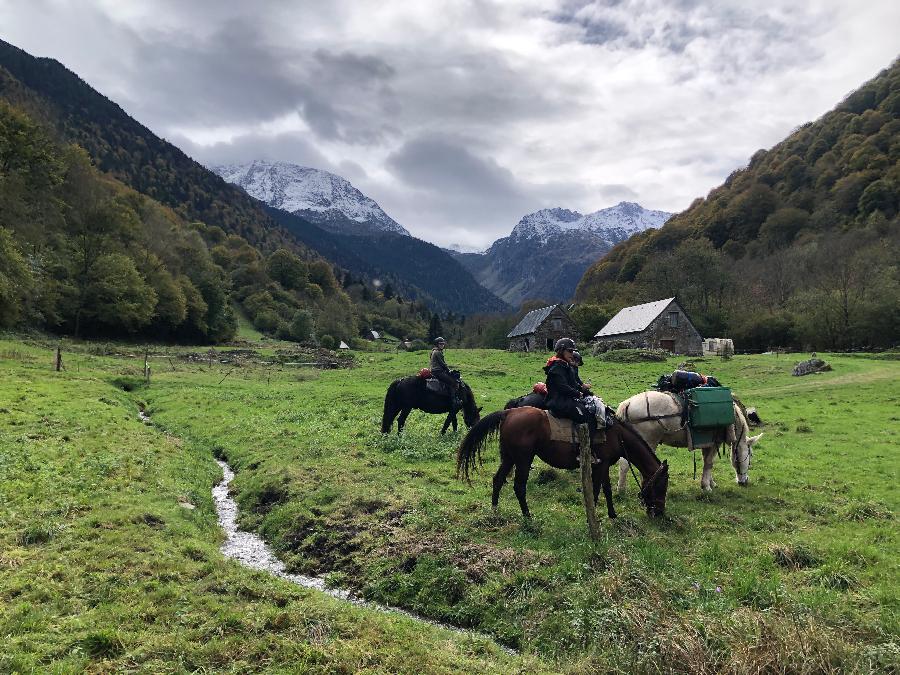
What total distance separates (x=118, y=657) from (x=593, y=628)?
635 centimetres

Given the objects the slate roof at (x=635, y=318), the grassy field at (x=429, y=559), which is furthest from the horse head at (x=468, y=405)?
the slate roof at (x=635, y=318)

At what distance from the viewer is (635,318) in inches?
2665

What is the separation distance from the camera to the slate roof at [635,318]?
64.4 m

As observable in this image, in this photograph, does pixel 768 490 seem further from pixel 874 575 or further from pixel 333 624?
pixel 333 624

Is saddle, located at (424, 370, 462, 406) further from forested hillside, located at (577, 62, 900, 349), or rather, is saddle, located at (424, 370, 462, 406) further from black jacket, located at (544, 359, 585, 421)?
forested hillside, located at (577, 62, 900, 349)

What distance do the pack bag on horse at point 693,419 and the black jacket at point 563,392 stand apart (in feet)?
7.63

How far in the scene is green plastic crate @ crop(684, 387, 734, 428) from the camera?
487 inches

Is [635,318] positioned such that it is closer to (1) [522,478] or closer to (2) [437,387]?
(2) [437,387]

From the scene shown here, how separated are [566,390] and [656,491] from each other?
115 inches

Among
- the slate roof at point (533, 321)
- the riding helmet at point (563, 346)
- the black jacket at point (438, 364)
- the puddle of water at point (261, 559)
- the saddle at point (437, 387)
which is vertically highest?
the slate roof at point (533, 321)

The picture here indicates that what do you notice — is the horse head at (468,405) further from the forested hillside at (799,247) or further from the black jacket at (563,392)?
the forested hillside at (799,247)

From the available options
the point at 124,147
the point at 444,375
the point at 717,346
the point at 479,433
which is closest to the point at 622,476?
the point at 479,433

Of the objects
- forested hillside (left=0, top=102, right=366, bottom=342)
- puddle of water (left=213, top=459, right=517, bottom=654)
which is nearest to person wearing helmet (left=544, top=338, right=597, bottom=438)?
puddle of water (left=213, top=459, right=517, bottom=654)

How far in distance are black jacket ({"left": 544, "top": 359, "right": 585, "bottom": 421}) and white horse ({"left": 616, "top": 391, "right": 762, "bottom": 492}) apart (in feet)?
8.87
